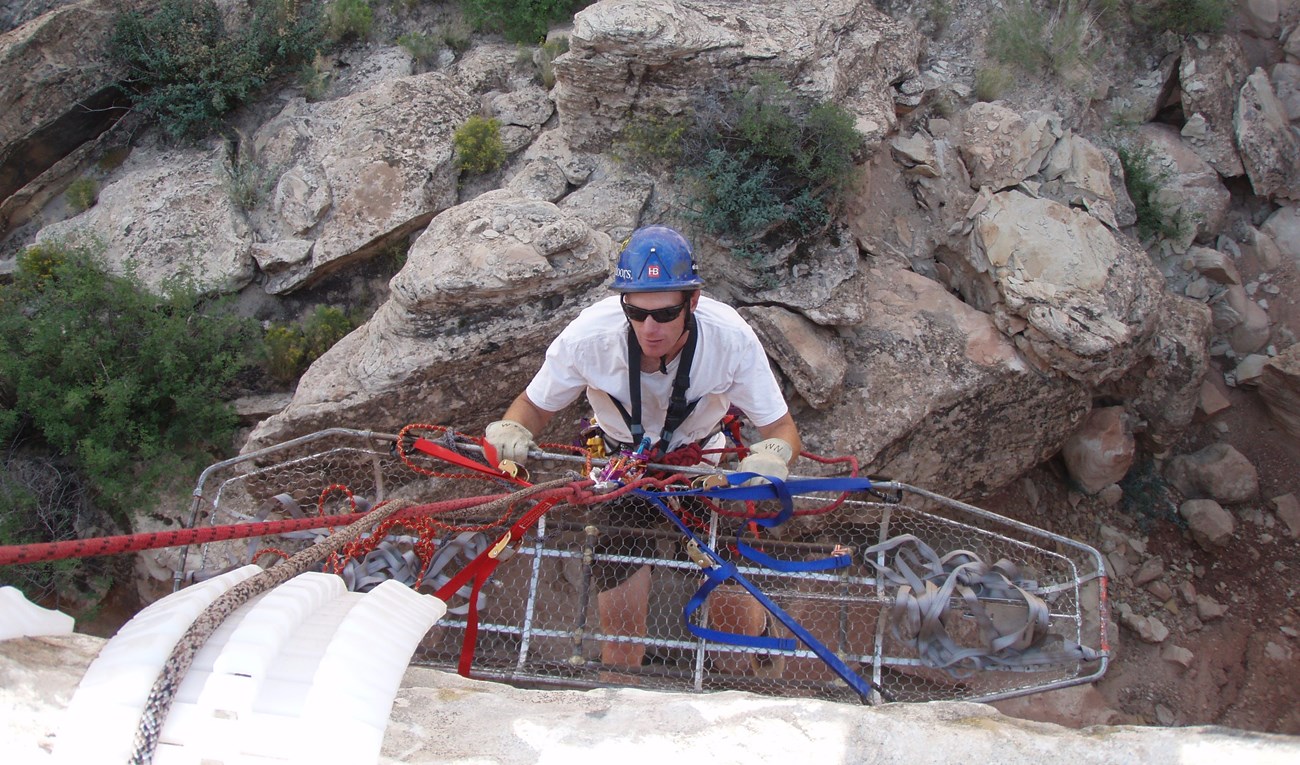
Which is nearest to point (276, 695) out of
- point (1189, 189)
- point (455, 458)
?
point (455, 458)

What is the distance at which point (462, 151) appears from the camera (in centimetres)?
609

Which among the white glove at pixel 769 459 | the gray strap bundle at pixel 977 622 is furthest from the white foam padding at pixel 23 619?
the gray strap bundle at pixel 977 622

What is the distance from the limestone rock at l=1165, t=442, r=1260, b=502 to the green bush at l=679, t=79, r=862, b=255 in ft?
11.9


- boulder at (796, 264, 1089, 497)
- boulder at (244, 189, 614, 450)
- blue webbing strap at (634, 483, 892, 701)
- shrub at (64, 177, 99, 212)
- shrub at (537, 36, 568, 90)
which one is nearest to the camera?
blue webbing strap at (634, 483, 892, 701)

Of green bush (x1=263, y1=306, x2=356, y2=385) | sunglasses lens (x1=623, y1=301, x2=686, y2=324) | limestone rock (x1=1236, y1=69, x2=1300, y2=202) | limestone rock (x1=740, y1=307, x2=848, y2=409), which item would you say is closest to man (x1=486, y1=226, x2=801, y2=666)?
sunglasses lens (x1=623, y1=301, x2=686, y2=324)

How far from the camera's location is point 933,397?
17.4ft

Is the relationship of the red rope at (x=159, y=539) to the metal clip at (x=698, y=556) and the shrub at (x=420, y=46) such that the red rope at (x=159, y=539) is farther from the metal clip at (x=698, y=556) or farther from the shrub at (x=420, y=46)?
the shrub at (x=420, y=46)

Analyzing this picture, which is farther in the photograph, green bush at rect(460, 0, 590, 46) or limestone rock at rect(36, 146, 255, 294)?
green bush at rect(460, 0, 590, 46)

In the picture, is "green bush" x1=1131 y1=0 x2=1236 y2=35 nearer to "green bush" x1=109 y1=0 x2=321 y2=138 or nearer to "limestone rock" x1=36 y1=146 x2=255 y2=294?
"green bush" x1=109 y1=0 x2=321 y2=138

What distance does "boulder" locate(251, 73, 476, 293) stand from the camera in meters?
5.88

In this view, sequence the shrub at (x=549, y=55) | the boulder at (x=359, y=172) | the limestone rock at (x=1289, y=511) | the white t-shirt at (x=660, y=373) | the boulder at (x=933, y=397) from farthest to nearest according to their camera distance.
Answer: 1. the shrub at (x=549, y=55)
2. the limestone rock at (x=1289, y=511)
3. the boulder at (x=359, y=172)
4. the boulder at (x=933, y=397)
5. the white t-shirt at (x=660, y=373)

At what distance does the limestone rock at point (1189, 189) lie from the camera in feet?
21.9

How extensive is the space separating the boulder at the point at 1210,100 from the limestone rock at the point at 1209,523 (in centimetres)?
286

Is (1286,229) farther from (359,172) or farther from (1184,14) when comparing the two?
(359,172)
